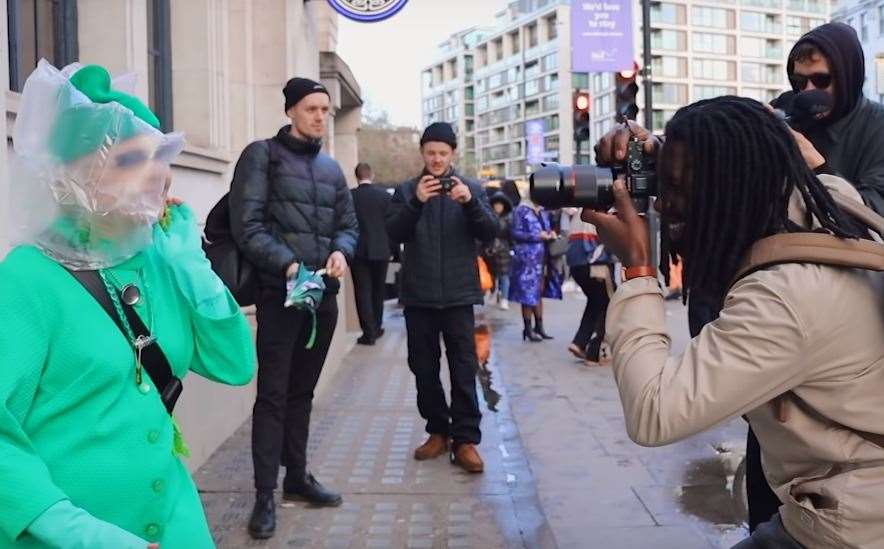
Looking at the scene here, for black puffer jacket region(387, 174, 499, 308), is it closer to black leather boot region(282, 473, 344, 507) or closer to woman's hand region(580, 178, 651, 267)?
black leather boot region(282, 473, 344, 507)

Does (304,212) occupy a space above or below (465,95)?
below

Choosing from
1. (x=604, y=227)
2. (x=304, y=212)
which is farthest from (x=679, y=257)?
(x=304, y=212)

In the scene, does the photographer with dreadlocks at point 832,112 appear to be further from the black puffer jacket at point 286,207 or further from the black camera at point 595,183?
the black puffer jacket at point 286,207

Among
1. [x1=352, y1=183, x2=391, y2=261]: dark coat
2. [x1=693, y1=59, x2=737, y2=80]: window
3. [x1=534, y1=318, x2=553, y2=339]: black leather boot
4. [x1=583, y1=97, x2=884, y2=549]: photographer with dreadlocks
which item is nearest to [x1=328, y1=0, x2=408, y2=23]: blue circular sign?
[x1=352, y1=183, x2=391, y2=261]: dark coat

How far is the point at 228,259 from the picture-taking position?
4461 millimetres

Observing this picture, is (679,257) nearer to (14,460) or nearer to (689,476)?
(14,460)

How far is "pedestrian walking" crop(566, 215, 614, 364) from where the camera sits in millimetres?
9438

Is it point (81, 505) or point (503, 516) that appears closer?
point (81, 505)

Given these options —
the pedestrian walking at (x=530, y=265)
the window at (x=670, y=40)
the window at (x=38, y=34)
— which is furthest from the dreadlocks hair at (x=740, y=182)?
the window at (x=670, y=40)

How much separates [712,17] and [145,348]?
142220 millimetres

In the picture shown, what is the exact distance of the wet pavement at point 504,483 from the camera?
4.43 metres

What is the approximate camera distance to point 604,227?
78.7 inches

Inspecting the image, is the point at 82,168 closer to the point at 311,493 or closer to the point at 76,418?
the point at 76,418

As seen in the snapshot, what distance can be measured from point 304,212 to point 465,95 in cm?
16616
